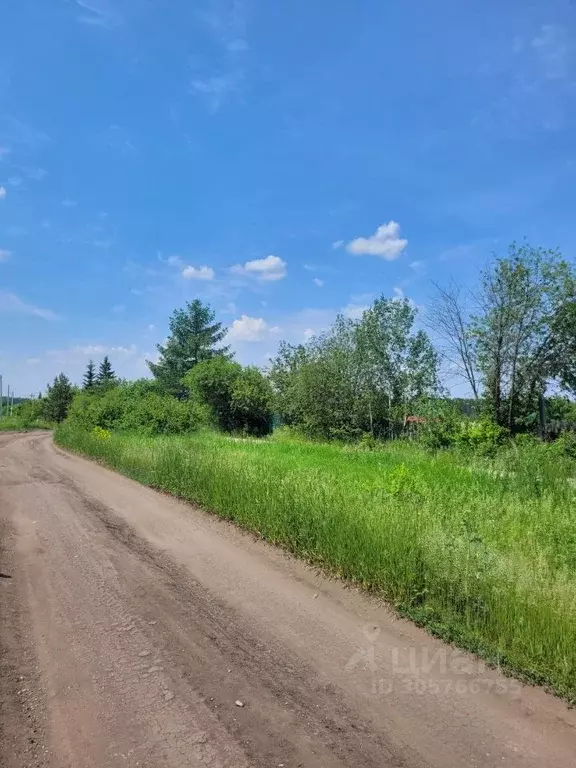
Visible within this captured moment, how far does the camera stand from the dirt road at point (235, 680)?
2861 millimetres

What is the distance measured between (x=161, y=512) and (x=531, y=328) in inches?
609

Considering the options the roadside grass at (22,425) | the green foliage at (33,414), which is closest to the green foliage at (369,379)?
the roadside grass at (22,425)

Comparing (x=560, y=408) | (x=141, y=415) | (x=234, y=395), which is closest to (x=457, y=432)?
(x=560, y=408)

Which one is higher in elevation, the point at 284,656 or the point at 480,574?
the point at 480,574

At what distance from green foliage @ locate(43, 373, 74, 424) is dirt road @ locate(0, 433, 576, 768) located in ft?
177

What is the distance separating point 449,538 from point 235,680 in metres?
2.48

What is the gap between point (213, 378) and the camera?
32.0 metres

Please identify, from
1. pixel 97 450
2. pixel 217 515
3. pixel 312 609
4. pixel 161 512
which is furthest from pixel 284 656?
pixel 97 450

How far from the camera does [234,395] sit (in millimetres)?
31594

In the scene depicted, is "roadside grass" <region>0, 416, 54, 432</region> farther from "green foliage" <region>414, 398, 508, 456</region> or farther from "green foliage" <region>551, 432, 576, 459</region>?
"green foliage" <region>551, 432, 576, 459</region>

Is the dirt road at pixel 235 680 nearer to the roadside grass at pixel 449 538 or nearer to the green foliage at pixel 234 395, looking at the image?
the roadside grass at pixel 449 538

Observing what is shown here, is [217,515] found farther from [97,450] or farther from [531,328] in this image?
[531,328]

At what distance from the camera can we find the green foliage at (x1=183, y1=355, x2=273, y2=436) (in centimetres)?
3188

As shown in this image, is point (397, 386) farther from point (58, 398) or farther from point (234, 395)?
point (58, 398)
